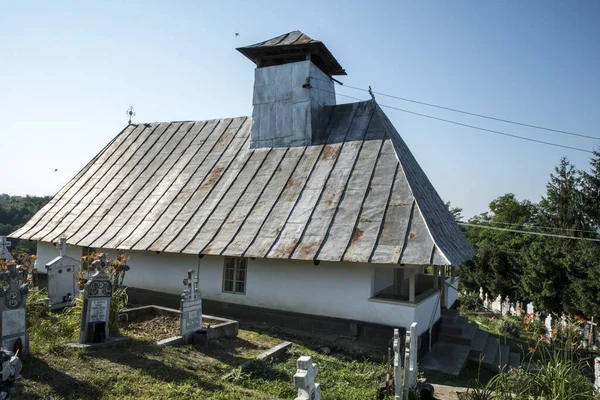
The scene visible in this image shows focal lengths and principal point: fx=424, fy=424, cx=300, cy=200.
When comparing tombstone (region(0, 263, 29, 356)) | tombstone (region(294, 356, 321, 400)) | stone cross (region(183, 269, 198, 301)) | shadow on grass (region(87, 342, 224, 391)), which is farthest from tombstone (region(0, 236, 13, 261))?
tombstone (region(294, 356, 321, 400))

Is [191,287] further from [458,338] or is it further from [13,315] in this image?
[458,338]

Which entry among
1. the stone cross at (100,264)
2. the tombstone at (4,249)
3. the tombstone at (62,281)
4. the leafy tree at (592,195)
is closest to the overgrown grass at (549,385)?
the stone cross at (100,264)

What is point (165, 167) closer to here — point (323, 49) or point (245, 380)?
point (323, 49)

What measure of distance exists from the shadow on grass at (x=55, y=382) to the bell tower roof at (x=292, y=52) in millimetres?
12681

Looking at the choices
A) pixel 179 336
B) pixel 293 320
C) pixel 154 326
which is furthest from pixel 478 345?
pixel 154 326

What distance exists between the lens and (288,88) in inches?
611

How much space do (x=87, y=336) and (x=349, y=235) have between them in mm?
6092

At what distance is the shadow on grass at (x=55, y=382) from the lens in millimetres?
5756

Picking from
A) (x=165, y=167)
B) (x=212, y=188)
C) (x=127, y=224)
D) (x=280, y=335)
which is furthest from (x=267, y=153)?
(x=280, y=335)

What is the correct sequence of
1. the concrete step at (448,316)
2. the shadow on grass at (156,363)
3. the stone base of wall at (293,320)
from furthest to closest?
1. the concrete step at (448,316)
2. the stone base of wall at (293,320)
3. the shadow on grass at (156,363)

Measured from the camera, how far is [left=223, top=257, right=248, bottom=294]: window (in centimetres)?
1248

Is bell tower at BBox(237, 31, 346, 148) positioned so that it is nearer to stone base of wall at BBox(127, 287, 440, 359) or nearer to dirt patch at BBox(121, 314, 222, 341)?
stone base of wall at BBox(127, 287, 440, 359)

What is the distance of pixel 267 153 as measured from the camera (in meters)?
15.0

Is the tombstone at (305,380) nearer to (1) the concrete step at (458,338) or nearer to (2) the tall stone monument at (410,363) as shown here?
(2) the tall stone monument at (410,363)
